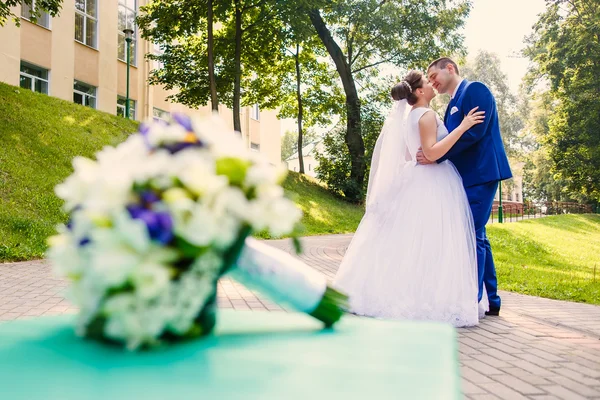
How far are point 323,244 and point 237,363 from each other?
13304mm

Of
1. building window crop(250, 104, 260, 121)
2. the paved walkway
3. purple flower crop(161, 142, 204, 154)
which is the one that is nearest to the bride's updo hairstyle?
the paved walkway

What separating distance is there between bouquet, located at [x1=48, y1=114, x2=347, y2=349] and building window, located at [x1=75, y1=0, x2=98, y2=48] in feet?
89.6

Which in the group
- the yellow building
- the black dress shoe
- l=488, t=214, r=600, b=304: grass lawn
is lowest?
l=488, t=214, r=600, b=304: grass lawn

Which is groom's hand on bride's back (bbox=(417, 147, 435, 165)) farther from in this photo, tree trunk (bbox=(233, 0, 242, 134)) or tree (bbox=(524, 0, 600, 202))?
tree (bbox=(524, 0, 600, 202))

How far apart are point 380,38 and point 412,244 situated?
73.2 feet


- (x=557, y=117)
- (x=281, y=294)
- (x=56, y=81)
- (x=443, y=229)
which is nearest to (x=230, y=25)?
(x=56, y=81)

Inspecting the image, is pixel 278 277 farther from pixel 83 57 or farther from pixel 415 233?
pixel 83 57

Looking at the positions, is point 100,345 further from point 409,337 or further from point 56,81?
point 56,81

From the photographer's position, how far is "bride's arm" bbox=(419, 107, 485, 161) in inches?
194

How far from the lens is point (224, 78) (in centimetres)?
2505

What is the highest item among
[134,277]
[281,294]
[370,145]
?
[370,145]

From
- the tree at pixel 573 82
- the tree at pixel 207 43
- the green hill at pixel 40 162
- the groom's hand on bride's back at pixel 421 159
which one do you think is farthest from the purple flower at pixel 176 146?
the tree at pixel 573 82

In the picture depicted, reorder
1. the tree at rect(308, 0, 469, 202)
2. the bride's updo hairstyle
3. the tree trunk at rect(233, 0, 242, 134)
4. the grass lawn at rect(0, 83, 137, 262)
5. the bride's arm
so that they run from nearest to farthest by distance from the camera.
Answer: the bride's arm → the bride's updo hairstyle → the grass lawn at rect(0, 83, 137, 262) → the tree trunk at rect(233, 0, 242, 134) → the tree at rect(308, 0, 469, 202)

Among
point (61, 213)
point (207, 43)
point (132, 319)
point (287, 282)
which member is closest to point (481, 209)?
point (287, 282)
